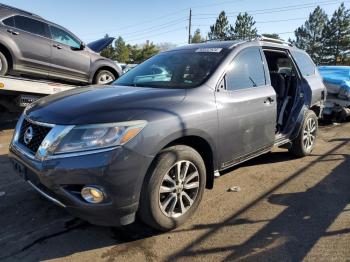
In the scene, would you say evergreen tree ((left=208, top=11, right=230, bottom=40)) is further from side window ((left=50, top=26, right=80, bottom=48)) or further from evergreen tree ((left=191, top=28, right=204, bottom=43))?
side window ((left=50, top=26, right=80, bottom=48))

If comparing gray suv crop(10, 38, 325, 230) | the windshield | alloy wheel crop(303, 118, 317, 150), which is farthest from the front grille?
alloy wheel crop(303, 118, 317, 150)

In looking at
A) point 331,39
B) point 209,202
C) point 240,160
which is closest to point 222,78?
point 240,160

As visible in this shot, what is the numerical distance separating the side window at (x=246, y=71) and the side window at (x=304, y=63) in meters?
1.40

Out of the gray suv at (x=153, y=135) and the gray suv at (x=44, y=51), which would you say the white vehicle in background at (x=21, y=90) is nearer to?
the gray suv at (x=44, y=51)

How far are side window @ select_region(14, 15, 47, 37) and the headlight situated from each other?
4.95 m

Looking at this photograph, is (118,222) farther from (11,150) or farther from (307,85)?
(307,85)

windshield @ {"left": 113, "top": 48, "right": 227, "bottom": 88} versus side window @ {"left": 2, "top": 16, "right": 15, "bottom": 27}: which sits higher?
side window @ {"left": 2, "top": 16, "right": 15, "bottom": 27}

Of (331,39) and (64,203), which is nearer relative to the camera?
(64,203)

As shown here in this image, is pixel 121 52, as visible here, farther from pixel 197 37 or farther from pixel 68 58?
pixel 68 58

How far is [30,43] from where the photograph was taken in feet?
22.1

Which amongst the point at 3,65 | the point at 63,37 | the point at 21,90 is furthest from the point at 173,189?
the point at 63,37

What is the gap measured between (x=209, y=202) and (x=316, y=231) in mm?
1162

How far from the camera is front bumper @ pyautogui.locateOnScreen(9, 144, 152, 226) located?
266 cm

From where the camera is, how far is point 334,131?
8.15m
